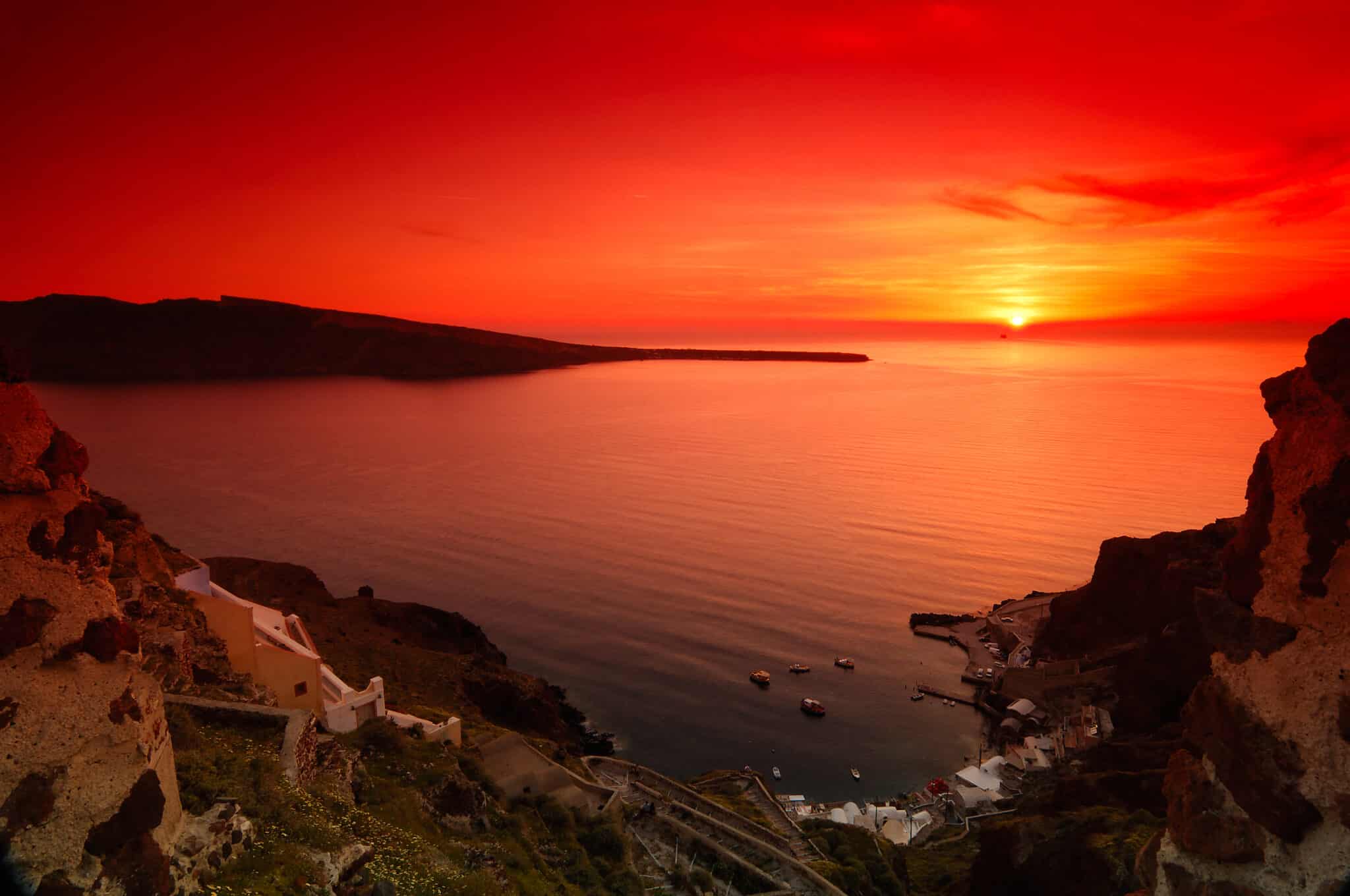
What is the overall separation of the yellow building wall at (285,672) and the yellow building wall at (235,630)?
18 centimetres

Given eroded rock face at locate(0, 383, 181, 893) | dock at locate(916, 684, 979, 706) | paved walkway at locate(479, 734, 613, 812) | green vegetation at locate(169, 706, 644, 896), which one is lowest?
dock at locate(916, 684, 979, 706)

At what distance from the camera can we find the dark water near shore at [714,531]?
50.7 m

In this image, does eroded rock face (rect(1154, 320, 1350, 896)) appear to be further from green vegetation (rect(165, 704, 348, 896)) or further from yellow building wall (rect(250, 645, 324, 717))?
yellow building wall (rect(250, 645, 324, 717))

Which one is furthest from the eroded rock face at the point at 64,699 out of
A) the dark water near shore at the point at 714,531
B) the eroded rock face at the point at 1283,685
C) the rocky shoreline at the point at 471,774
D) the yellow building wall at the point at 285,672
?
the dark water near shore at the point at 714,531

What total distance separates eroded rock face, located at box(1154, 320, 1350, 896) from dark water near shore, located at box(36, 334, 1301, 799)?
36.1m

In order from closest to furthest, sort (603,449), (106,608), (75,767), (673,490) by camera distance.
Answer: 1. (75,767)
2. (106,608)
3. (673,490)
4. (603,449)

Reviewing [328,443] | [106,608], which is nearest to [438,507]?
[328,443]

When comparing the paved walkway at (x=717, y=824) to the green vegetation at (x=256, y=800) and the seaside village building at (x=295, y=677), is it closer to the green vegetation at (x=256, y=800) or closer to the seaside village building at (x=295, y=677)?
the seaside village building at (x=295, y=677)

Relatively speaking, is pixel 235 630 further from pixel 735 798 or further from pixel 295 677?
pixel 735 798

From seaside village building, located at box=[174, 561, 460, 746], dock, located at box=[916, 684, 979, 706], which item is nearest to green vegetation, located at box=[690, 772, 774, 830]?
seaside village building, located at box=[174, 561, 460, 746]

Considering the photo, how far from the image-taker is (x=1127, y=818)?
81.8ft

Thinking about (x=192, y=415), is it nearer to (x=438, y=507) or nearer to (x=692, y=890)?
(x=438, y=507)

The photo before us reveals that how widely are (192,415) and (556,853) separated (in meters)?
187

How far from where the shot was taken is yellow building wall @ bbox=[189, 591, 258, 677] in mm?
21422
